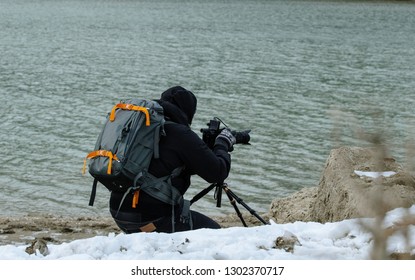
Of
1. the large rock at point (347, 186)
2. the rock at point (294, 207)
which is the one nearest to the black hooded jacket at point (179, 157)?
the large rock at point (347, 186)

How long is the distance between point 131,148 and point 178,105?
2.10 ft

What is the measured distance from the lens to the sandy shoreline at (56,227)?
8.66m

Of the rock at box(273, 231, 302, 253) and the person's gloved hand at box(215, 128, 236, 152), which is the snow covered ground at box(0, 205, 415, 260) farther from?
the person's gloved hand at box(215, 128, 236, 152)

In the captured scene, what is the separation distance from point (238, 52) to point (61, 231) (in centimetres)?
2768

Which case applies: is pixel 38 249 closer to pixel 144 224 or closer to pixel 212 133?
pixel 144 224

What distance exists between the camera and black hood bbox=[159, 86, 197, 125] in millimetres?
6105

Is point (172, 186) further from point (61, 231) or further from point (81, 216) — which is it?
point (81, 216)

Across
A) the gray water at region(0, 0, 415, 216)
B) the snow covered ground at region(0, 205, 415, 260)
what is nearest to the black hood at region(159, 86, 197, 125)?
the snow covered ground at region(0, 205, 415, 260)

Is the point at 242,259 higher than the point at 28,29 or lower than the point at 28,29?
higher

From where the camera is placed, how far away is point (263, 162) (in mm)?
14328

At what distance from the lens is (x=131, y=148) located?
A: 229 inches

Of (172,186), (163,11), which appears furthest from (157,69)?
(163,11)

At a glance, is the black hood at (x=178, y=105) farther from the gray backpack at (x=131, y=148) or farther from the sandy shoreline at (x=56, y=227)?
the sandy shoreline at (x=56, y=227)

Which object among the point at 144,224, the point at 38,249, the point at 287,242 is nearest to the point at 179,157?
the point at 144,224
